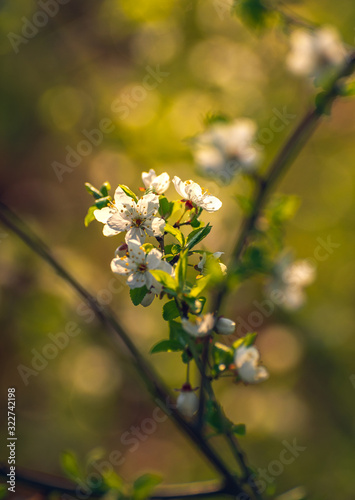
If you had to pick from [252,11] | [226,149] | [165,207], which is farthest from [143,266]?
[252,11]

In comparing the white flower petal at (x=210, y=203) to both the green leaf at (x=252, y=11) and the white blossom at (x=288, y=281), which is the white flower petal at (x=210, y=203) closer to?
the white blossom at (x=288, y=281)

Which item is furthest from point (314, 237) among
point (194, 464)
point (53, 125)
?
point (53, 125)

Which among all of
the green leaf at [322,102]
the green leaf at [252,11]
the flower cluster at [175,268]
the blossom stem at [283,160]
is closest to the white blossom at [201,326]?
the flower cluster at [175,268]

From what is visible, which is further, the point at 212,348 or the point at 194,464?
the point at 194,464

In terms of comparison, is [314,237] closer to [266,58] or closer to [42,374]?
[266,58]

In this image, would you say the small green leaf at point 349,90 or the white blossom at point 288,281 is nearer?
the small green leaf at point 349,90

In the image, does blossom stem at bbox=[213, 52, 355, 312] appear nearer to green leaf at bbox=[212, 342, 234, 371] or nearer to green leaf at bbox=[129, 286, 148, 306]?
green leaf at bbox=[212, 342, 234, 371]
